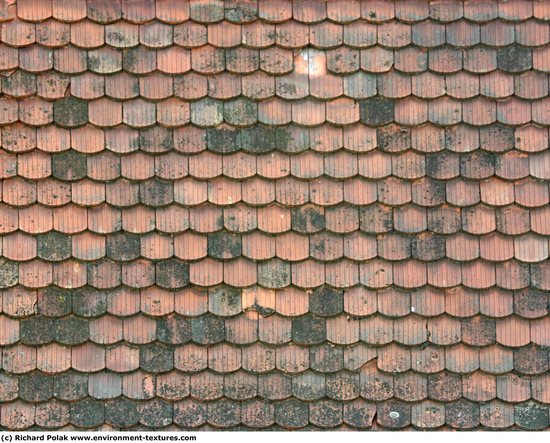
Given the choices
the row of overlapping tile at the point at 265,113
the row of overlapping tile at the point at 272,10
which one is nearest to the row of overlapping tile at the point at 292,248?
the row of overlapping tile at the point at 265,113

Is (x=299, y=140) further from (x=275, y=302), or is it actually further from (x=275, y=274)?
(x=275, y=302)

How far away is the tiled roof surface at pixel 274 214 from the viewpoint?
4.43 m

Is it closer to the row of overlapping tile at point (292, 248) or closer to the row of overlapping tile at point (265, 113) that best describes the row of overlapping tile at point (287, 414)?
the row of overlapping tile at point (292, 248)

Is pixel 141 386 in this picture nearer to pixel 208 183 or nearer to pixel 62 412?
pixel 62 412

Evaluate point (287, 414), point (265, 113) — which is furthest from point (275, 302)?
point (265, 113)

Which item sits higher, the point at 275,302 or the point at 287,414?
the point at 275,302

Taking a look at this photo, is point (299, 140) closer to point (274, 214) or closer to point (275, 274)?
point (274, 214)

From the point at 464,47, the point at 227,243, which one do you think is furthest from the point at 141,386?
the point at 464,47

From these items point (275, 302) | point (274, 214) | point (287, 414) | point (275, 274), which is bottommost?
point (287, 414)

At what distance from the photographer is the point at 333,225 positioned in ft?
14.7

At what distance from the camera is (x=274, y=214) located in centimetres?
448

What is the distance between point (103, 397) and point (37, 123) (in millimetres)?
1261

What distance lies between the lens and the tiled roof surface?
4.43m

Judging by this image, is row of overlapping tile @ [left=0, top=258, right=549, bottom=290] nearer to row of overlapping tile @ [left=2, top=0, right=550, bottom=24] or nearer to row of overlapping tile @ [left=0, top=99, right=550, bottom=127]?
row of overlapping tile @ [left=0, top=99, right=550, bottom=127]
